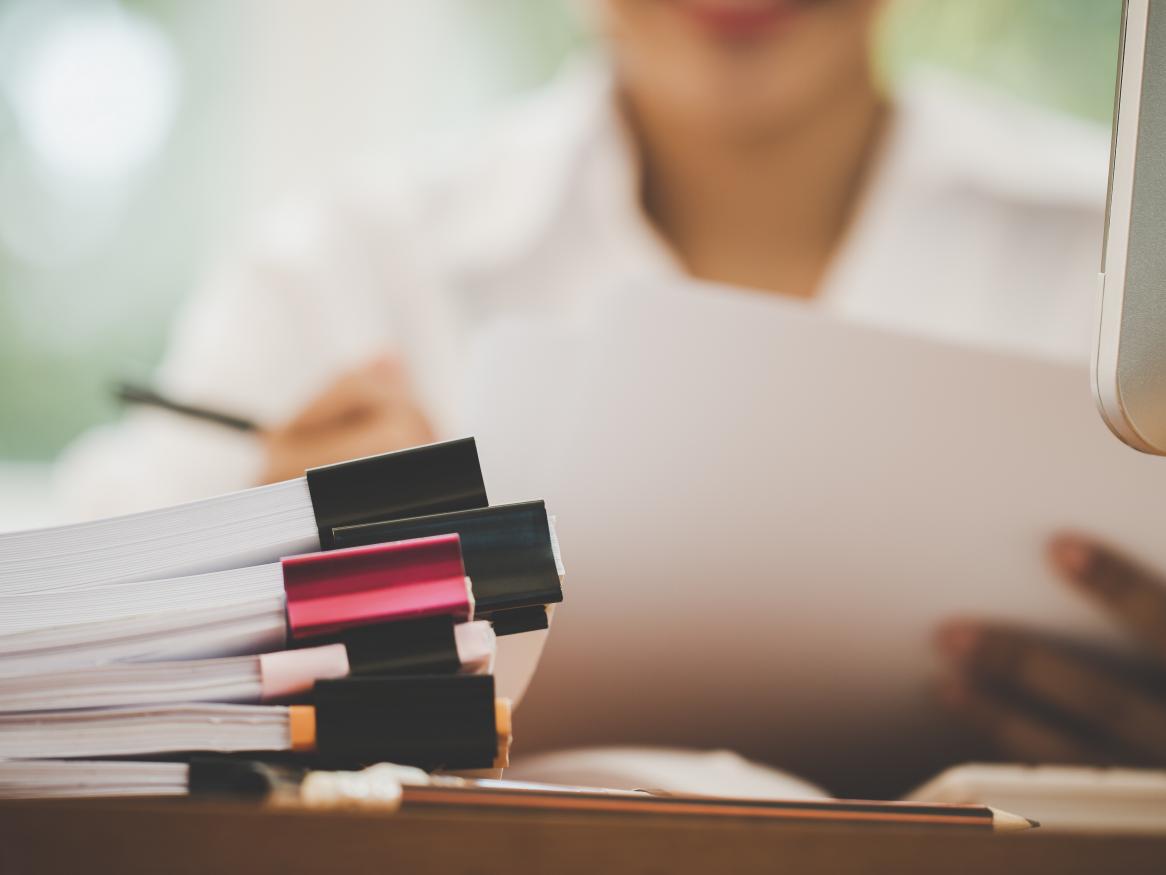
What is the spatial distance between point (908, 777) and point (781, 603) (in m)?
0.12

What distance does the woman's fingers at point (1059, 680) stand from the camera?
33cm

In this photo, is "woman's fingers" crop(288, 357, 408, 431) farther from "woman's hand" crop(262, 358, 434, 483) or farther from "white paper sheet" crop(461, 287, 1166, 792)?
"white paper sheet" crop(461, 287, 1166, 792)

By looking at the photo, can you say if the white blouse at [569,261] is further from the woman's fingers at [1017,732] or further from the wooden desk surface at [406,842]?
the wooden desk surface at [406,842]

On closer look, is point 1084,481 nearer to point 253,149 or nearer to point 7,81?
point 253,149

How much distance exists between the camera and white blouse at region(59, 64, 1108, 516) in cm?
94

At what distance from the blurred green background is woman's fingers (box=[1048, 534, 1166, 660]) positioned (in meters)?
1.28

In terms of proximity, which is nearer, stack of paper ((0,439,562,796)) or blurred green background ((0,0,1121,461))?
stack of paper ((0,439,562,796))

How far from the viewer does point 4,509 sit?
4.89ft

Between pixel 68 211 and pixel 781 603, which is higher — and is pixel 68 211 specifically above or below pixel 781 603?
above

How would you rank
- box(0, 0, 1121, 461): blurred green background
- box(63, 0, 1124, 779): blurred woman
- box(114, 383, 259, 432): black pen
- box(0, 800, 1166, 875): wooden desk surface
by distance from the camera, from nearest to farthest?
box(0, 800, 1166, 875): wooden desk surface, box(114, 383, 259, 432): black pen, box(63, 0, 1124, 779): blurred woman, box(0, 0, 1121, 461): blurred green background

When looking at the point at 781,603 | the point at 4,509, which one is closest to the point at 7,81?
the point at 4,509

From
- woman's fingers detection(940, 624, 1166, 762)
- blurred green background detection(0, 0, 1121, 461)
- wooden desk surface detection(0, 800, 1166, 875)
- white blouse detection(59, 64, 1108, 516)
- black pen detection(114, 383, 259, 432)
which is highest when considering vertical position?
blurred green background detection(0, 0, 1121, 461)

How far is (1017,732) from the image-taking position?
36 cm

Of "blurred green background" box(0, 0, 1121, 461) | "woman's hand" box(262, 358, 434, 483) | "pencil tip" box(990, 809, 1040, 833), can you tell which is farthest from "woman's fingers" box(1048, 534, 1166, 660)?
"blurred green background" box(0, 0, 1121, 461)
